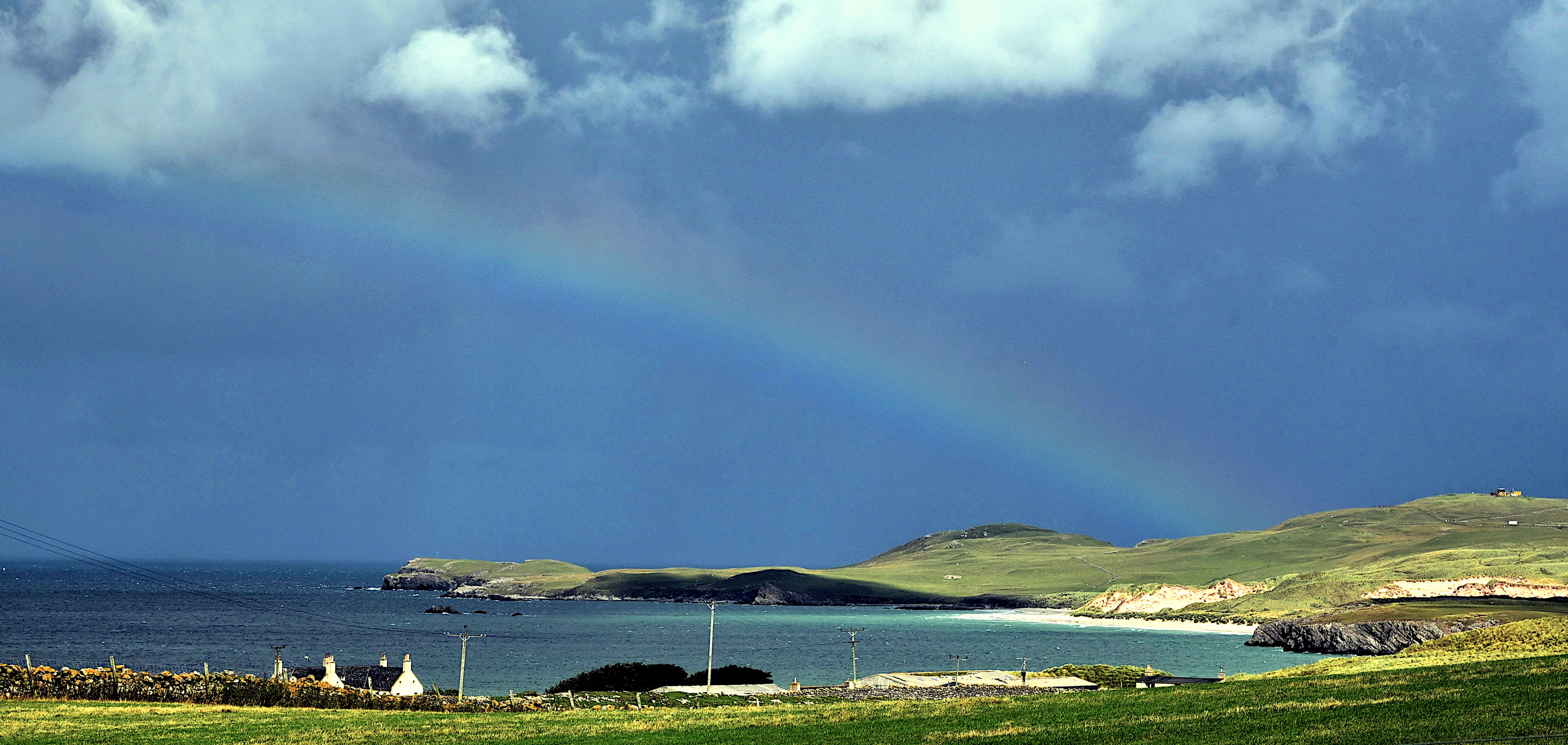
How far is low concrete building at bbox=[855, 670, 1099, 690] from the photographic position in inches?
3206

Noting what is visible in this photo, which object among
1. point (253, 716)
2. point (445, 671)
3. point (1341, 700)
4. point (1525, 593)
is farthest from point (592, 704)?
point (1525, 593)

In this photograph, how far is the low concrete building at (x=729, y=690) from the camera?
261 ft

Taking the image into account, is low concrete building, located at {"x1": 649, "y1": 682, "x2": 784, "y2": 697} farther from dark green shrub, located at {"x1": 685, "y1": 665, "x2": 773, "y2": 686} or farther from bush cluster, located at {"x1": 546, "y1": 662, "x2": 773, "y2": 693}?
bush cluster, located at {"x1": 546, "y1": 662, "x2": 773, "y2": 693}

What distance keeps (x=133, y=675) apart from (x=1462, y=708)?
190 ft

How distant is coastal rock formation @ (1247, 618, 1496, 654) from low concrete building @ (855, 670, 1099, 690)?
56.9m

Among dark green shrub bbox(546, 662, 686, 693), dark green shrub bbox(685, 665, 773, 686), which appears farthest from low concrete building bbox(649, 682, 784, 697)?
dark green shrub bbox(546, 662, 686, 693)

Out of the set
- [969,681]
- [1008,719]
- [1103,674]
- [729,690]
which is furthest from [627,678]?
[1008,719]

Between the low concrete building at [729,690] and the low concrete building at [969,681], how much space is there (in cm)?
732

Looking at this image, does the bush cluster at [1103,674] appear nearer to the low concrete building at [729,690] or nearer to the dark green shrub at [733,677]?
A: the low concrete building at [729,690]

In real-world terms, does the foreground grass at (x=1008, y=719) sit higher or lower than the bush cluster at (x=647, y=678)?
higher

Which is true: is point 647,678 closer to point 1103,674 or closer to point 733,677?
point 733,677

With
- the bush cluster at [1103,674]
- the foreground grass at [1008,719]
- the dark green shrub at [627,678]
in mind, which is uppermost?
the foreground grass at [1008,719]

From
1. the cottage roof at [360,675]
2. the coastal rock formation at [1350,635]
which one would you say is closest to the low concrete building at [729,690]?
the cottage roof at [360,675]

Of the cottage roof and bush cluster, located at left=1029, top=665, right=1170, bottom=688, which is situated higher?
bush cluster, located at left=1029, top=665, right=1170, bottom=688
